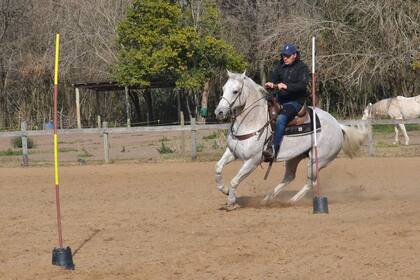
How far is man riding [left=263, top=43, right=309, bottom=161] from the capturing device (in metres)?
11.3

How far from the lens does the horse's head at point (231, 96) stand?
10794mm

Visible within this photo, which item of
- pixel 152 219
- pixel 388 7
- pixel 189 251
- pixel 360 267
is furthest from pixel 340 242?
pixel 388 7

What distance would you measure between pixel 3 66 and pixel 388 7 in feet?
90.3

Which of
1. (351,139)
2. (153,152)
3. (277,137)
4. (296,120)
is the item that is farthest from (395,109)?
(277,137)

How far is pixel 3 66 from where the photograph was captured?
48.6 m

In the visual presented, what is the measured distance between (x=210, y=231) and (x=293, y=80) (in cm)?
319

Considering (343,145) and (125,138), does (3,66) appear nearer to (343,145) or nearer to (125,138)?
(125,138)

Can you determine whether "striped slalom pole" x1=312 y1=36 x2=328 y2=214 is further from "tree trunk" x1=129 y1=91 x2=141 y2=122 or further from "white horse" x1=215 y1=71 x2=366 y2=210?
"tree trunk" x1=129 y1=91 x2=141 y2=122

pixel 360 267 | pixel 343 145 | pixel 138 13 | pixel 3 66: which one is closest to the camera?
pixel 360 267

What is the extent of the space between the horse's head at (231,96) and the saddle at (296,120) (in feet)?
1.74

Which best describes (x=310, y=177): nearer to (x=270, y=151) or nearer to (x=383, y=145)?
(x=270, y=151)

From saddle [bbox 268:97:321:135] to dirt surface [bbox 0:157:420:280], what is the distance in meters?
1.25

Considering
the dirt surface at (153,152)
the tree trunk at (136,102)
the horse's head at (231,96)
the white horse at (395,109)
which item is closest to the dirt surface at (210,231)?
the horse's head at (231,96)

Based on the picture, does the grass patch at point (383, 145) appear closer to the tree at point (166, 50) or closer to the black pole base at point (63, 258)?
the tree at point (166, 50)
